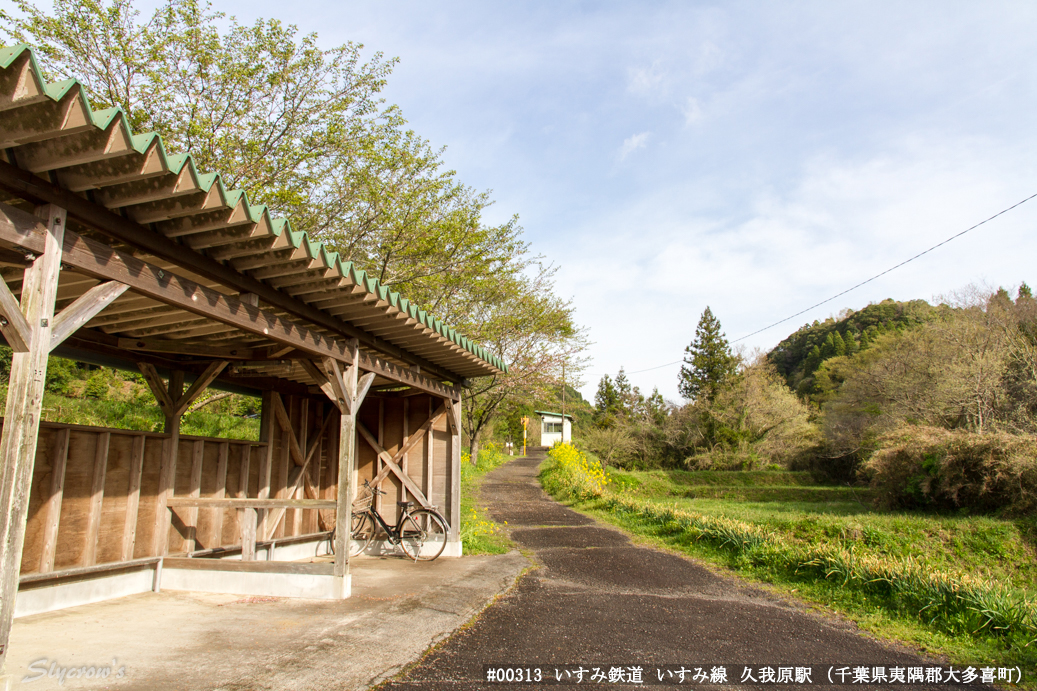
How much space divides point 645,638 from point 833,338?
43.8 m

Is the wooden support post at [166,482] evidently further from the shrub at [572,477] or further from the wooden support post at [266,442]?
the shrub at [572,477]

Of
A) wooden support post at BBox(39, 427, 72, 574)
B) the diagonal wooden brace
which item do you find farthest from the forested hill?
the diagonal wooden brace

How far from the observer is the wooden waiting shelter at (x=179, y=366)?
233cm

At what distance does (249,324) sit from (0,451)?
1499 millimetres

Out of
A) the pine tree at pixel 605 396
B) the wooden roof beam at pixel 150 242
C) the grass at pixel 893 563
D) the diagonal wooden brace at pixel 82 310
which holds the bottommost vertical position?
the grass at pixel 893 563

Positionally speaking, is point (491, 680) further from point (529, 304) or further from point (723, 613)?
point (529, 304)

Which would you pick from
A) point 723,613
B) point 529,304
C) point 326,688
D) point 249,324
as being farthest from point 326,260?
point 529,304

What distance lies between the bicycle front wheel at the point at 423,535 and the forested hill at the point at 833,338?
3358 cm

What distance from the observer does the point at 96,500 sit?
4.38 m

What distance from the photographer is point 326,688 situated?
113 inches

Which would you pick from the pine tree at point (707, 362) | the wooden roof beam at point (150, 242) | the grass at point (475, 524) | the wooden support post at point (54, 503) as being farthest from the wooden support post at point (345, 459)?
the pine tree at point (707, 362)

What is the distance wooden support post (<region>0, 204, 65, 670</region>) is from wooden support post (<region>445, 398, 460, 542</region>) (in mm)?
5140

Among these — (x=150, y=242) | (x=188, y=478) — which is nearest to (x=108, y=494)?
(x=188, y=478)

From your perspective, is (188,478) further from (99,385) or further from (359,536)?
(99,385)
